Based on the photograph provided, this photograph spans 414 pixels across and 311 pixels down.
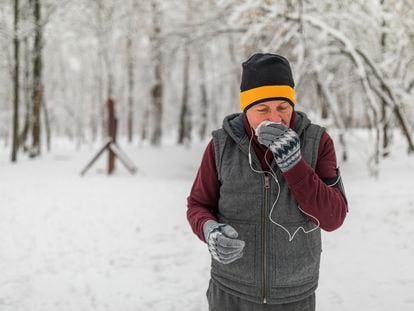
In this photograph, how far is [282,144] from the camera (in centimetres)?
154

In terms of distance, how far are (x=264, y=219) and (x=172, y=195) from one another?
7419mm

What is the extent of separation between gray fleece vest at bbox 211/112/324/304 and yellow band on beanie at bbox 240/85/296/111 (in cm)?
15

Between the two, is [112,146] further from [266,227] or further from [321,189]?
[321,189]

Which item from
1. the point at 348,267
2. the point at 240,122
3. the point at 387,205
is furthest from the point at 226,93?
the point at 240,122

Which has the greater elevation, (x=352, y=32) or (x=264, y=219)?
(x=352, y=32)

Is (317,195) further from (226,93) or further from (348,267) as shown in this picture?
(226,93)

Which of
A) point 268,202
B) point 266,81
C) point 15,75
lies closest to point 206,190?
point 268,202

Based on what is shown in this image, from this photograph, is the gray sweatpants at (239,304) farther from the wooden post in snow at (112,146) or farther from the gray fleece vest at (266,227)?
the wooden post in snow at (112,146)

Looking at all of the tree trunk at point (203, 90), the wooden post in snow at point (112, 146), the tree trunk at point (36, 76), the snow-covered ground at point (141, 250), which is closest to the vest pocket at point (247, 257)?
the snow-covered ground at point (141, 250)

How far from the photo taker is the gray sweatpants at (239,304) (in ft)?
5.88

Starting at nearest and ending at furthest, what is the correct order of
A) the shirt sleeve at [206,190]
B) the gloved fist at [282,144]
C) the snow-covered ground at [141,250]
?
the gloved fist at [282,144], the shirt sleeve at [206,190], the snow-covered ground at [141,250]

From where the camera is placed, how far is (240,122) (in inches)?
74.7

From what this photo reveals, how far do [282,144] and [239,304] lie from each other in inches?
33.4

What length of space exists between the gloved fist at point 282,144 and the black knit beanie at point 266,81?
0.21m
